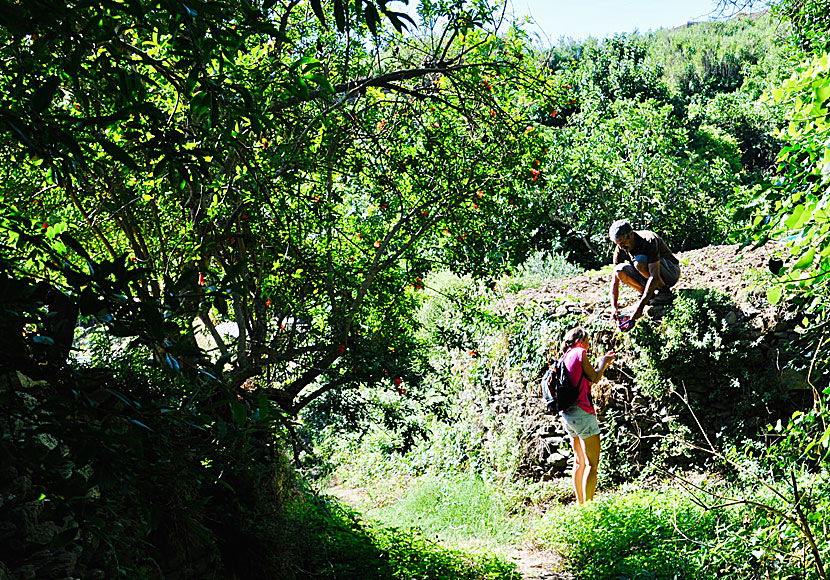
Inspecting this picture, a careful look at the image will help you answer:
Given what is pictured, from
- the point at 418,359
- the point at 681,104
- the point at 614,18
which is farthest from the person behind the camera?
the point at 681,104

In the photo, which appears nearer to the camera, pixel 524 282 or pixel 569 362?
pixel 569 362

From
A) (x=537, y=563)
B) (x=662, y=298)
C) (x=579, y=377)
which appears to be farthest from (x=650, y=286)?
(x=537, y=563)

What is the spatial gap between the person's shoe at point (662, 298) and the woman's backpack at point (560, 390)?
1.65 meters

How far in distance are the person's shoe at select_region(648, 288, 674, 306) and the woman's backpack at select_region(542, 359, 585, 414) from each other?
5.40ft

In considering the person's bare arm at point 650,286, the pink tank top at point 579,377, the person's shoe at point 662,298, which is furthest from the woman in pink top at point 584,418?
the person's shoe at point 662,298

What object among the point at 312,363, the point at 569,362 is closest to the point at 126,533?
the point at 312,363

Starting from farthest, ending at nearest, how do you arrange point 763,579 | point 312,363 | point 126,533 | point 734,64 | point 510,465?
point 734,64
point 510,465
point 312,363
point 763,579
point 126,533

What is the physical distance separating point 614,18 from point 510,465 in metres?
5.21

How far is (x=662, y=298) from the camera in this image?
7.29 m

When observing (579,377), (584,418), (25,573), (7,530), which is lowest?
(25,573)

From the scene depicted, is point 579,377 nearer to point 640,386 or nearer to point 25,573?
point 640,386

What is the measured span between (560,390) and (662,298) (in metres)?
1.90

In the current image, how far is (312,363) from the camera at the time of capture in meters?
4.88

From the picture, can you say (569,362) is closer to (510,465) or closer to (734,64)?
(510,465)
